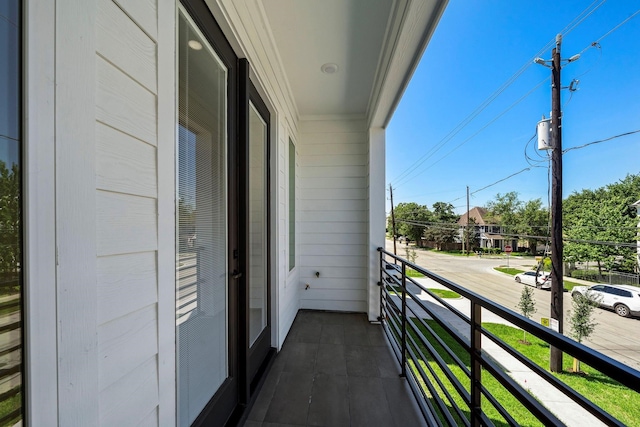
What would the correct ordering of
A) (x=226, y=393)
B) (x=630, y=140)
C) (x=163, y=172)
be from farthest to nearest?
1. (x=630, y=140)
2. (x=226, y=393)
3. (x=163, y=172)

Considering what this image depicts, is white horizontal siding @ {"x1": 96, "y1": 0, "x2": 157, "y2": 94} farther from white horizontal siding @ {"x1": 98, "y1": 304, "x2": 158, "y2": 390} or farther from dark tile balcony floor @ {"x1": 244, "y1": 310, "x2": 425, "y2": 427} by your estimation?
dark tile balcony floor @ {"x1": 244, "y1": 310, "x2": 425, "y2": 427}

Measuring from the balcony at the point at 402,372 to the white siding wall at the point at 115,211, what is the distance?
1.00 meters

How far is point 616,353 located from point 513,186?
697 centimetres

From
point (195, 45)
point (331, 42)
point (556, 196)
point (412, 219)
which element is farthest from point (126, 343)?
point (412, 219)

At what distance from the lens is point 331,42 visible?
1838mm

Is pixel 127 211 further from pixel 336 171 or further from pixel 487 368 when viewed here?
pixel 336 171

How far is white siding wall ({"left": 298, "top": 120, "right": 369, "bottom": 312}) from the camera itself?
125 inches

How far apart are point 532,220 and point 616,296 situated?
338 centimetres

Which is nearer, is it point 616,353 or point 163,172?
point 163,172

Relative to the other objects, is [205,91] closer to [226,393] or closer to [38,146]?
[38,146]

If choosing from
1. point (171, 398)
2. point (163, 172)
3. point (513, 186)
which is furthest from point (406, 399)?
point (513, 186)

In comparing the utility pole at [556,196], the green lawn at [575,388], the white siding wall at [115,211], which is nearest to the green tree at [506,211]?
the utility pole at [556,196]

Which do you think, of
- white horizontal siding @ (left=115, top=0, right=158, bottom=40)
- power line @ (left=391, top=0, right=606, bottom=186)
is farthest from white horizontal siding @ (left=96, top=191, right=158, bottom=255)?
power line @ (left=391, top=0, right=606, bottom=186)

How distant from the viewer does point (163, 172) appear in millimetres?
726
